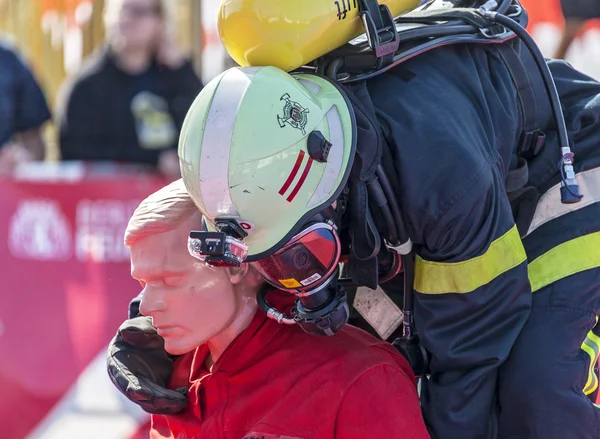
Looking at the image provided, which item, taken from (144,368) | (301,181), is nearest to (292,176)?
(301,181)

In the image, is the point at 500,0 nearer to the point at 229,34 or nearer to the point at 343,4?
the point at 343,4

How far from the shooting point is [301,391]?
8.59 feet

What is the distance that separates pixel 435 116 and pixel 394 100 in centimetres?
11

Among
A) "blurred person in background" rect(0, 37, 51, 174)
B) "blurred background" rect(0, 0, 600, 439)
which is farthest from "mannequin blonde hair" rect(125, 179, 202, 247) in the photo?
"blurred person in background" rect(0, 37, 51, 174)

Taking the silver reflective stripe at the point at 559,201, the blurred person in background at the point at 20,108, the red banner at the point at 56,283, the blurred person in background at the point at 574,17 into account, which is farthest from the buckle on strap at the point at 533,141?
the blurred person in background at the point at 20,108

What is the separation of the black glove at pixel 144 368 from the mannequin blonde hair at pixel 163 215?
1.30ft

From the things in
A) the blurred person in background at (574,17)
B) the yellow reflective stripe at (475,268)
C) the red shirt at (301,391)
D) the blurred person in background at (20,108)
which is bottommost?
the blurred person in background at (20,108)

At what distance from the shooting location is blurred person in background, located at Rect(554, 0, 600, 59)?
5699 mm

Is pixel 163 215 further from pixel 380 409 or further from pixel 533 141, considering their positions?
pixel 533 141

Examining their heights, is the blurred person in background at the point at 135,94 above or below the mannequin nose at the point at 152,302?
below

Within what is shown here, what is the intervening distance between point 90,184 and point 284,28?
127 inches

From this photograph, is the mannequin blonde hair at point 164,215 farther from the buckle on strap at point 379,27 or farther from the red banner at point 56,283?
the red banner at point 56,283

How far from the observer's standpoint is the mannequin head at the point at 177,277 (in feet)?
8.70

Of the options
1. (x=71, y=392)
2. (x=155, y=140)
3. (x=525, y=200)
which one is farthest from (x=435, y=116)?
(x=155, y=140)
